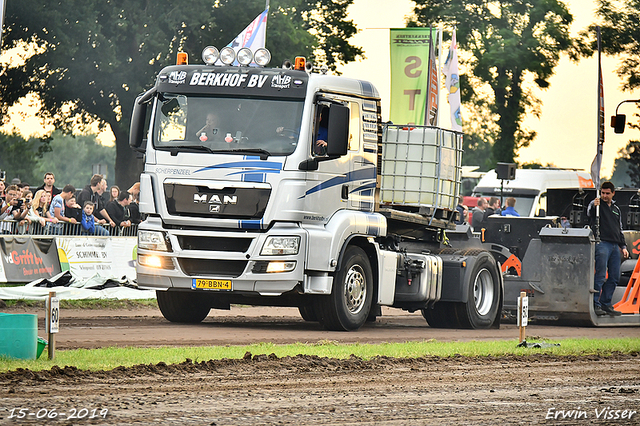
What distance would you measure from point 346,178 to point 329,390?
6061 millimetres

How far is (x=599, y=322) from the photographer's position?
59.7 feet

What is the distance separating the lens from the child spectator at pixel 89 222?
65.7 ft

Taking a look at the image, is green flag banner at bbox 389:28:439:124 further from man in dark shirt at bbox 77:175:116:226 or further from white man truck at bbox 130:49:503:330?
white man truck at bbox 130:49:503:330

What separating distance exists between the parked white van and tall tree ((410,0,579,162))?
14669 millimetres

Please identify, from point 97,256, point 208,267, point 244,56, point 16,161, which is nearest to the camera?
point 208,267

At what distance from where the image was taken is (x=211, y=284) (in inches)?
564

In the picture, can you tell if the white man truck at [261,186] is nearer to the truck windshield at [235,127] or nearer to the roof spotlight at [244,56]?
the truck windshield at [235,127]

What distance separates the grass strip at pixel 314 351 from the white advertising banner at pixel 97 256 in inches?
303

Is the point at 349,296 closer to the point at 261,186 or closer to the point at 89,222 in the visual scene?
the point at 261,186

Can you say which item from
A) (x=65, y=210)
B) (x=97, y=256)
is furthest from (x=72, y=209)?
(x=97, y=256)

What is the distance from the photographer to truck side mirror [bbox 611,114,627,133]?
1005 inches

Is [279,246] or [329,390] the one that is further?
[279,246]

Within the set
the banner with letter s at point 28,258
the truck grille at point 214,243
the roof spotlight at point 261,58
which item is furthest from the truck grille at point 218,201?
the banner with letter s at point 28,258

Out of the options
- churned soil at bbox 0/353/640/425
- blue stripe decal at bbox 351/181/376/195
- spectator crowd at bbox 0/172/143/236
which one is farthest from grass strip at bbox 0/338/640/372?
spectator crowd at bbox 0/172/143/236
